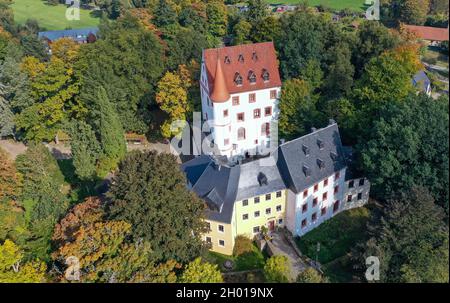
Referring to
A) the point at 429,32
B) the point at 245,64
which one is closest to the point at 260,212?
the point at 245,64

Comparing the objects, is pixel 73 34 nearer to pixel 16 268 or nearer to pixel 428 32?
pixel 16 268

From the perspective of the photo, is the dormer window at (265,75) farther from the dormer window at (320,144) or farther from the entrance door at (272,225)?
the entrance door at (272,225)

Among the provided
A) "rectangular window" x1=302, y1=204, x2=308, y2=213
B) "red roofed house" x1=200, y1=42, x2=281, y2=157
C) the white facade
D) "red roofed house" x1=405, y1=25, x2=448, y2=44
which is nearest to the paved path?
"rectangular window" x1=302, y1=204, x2=308, y2=213

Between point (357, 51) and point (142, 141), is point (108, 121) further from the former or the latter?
point (357, 51)

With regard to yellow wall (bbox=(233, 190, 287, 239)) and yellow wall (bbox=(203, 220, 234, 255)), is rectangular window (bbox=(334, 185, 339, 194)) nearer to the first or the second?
yellow wall (bbox=(233, 190, 287, 239))

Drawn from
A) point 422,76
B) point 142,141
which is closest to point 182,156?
point 142,141

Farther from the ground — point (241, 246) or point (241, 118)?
point (241, 118)
